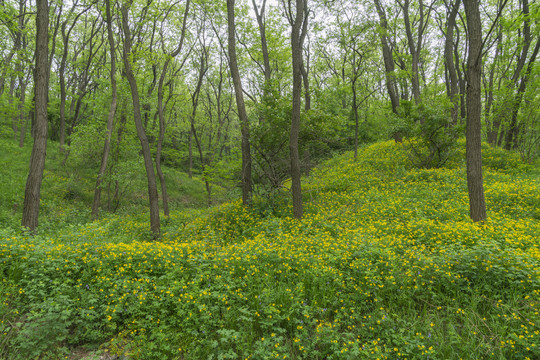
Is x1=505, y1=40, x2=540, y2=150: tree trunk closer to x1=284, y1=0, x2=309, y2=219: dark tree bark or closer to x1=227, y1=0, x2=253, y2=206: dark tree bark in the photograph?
x1=284, y1=0, x2=309, y2=219: dark tree bark

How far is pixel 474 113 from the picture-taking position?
6.97 meters

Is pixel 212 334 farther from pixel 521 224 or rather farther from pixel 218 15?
pixel 218 15

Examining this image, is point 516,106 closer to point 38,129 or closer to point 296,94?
point 296,94

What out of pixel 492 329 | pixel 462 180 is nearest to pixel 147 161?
pixel 492 329

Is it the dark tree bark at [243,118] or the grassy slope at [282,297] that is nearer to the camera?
the grassy slope at [282,297]

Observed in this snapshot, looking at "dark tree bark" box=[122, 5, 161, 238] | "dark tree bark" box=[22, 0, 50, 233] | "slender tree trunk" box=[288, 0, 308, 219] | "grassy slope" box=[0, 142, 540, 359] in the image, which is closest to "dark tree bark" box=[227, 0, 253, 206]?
"slender tree trunk" box=[288, 0, 308, 219]

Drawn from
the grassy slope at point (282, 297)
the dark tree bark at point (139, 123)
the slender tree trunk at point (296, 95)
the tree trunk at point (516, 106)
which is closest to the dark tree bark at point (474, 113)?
the grassy slope at point (282, 297)

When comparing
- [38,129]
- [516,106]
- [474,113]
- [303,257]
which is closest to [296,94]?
[474,113]

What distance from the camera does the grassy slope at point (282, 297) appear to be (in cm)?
343

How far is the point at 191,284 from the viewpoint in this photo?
4340 mm

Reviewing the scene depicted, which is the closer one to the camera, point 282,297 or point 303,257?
point 282,297

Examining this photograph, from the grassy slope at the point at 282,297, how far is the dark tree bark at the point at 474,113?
0.90m

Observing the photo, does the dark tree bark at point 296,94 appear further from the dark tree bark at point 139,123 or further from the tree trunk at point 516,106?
the tree trunk at point 516,106

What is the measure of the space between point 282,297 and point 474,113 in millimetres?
6919
